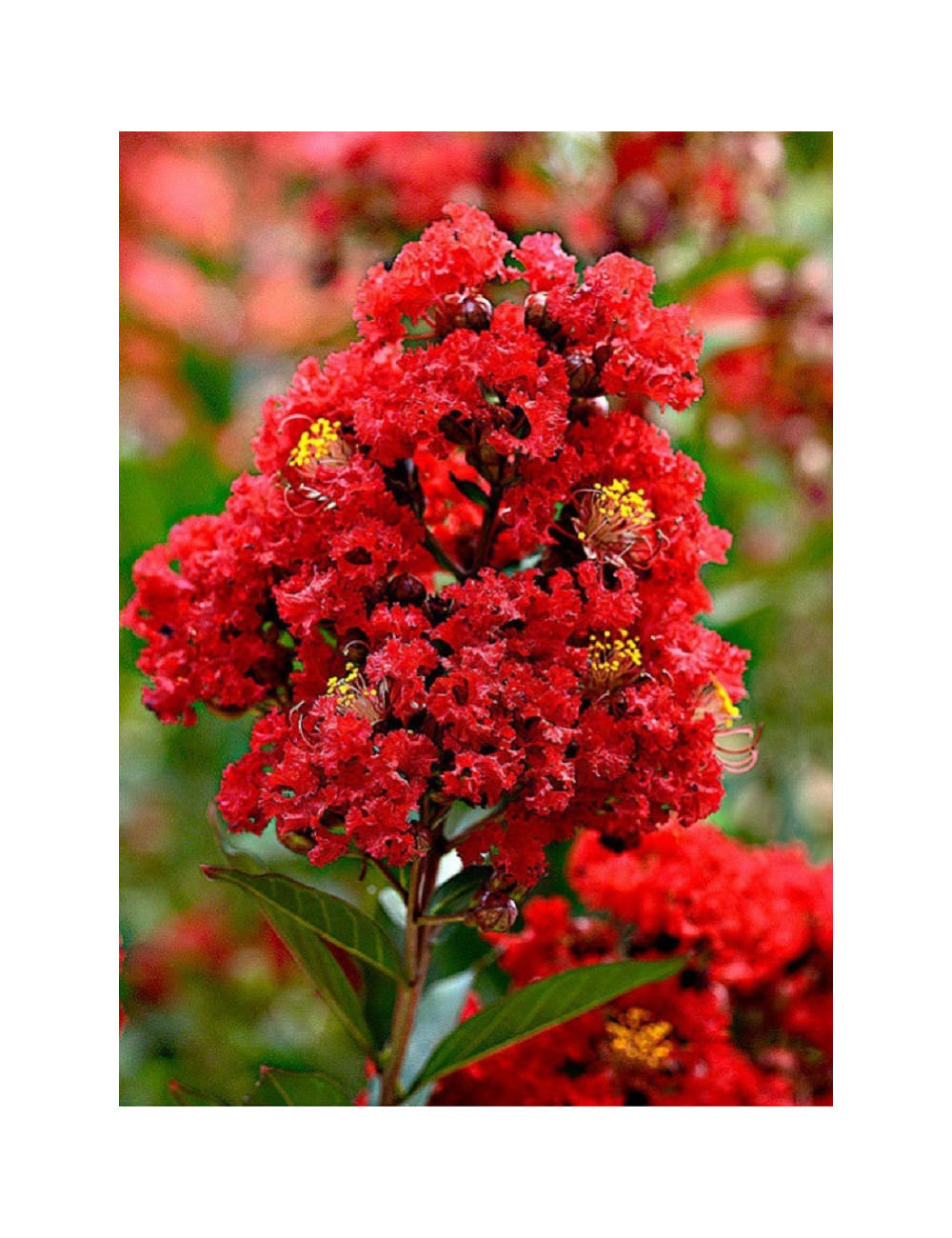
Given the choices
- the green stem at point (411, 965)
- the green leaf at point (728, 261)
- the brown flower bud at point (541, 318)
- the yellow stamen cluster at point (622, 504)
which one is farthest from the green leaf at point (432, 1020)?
the green leaf at point (728, 261)

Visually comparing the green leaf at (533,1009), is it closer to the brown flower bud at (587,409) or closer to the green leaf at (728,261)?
the brown flower bud at (587,409)

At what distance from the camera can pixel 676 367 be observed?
933mm

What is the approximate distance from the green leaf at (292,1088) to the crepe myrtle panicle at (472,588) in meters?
0.22

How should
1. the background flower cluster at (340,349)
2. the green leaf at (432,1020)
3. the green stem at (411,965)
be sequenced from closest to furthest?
the green stem at (411,965)
the green leaf at (432,1020)
the background flower cluster at (340,349)

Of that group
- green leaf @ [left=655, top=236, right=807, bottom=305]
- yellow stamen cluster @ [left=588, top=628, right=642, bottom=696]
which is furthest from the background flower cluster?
yellow stamen cluster @ [left=588, top=628, right=642, bottom=696]

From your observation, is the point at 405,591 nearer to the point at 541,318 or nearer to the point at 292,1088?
the point at 541,318

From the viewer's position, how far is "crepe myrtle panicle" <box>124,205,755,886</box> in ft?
2.83

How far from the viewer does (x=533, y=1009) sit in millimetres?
1068

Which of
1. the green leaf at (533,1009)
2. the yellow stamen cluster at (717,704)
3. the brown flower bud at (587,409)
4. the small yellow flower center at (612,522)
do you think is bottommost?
the green leaf at (533,1009)

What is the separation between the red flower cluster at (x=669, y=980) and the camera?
1.15 meters
